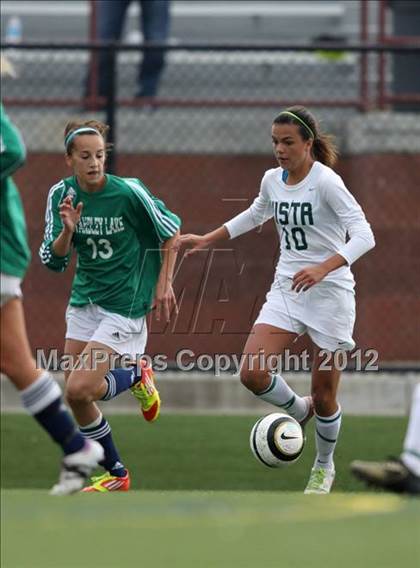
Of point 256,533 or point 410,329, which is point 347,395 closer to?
point 410,329

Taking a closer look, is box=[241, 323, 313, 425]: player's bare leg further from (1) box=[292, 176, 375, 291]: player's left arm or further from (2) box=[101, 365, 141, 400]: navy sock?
(2) box=[101, 365, 141, 400]: navy sock

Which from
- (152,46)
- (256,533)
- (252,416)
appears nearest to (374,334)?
(252,416)

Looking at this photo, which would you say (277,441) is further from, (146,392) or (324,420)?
(146,392)

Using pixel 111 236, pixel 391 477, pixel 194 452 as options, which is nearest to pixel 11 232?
pixel 391 477

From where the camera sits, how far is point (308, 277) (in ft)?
28.2

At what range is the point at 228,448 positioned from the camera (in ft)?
37.5

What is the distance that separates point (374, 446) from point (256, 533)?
549 centimetres

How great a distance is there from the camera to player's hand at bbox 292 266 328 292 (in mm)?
8602

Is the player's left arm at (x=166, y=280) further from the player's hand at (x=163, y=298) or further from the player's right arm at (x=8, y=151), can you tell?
the player's right arm at (x=8, y=151)

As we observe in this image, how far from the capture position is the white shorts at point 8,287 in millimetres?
6762

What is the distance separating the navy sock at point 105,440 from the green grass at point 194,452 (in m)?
Answer: 0.98

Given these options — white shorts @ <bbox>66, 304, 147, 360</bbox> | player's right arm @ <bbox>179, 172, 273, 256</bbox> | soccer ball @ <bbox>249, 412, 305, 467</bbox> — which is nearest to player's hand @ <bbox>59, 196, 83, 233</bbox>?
white shorts @ <bbox>66, 304, 147, 360</bbox>

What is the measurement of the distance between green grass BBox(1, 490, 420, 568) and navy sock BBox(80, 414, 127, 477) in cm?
187

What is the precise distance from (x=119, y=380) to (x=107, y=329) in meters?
0.39
